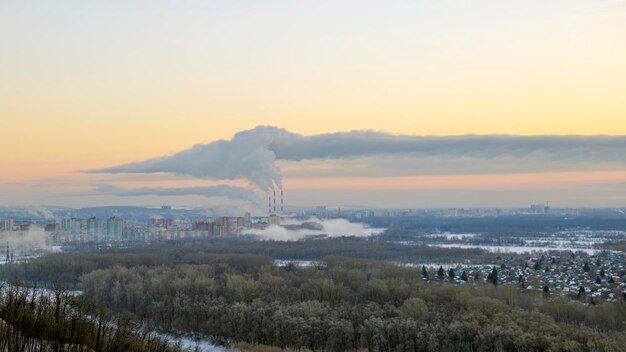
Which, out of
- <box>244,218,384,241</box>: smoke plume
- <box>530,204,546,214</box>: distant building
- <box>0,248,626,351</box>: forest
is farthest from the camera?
<box>530,204,546,214</box>: distant building

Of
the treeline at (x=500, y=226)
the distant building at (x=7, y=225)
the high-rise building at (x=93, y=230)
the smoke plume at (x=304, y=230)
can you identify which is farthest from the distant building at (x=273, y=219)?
the distant building at (x=7, y=225)

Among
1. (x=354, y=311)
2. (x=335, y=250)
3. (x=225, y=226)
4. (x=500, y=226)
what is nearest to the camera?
(x=354, y=311)

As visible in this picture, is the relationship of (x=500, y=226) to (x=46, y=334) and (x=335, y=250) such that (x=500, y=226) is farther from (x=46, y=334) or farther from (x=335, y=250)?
(x=46, y=334)

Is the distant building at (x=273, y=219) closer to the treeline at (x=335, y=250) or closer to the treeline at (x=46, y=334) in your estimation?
the treeline at (x=335, y=250)

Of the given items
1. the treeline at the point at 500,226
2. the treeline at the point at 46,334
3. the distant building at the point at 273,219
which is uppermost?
the treeline at the point at 46,334

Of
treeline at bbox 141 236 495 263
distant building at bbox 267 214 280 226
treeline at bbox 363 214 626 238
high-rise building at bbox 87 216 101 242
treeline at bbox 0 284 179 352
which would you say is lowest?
treeline at bbox 363 214 626 238

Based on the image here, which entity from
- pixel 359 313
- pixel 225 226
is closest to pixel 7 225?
pixel 225 226

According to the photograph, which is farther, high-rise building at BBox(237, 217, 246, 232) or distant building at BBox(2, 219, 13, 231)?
high-rise building at BBox(237, 217, 246, 232)

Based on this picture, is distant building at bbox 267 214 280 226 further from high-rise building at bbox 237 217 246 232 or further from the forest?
the forest

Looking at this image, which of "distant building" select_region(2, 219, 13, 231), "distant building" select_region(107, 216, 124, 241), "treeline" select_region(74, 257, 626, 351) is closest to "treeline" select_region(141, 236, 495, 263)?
→ "distant building" select_region(107, 216, 124, 241)
